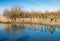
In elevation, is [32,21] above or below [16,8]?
below

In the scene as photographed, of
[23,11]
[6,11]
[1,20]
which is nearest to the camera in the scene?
[1,20]

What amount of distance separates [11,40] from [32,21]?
15.6 m

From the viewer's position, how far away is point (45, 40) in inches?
369

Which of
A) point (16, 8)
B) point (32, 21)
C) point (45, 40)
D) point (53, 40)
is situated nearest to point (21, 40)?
point (45, 40)

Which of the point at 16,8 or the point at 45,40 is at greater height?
the point at 16,8

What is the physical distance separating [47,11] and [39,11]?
7.31 feet

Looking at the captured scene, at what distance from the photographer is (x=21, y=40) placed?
30.8ft

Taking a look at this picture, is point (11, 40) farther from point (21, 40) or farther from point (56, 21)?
point (56, 21)

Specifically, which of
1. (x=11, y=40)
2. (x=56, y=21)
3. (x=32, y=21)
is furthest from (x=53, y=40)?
(x=32, y=21)

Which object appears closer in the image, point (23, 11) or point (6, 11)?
point (23, 11)

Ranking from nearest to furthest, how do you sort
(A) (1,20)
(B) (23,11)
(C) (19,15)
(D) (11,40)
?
1. (D) (11,40)
2. (A) (1,20)
3. (C) (19,15)
4. (B) (23,11)

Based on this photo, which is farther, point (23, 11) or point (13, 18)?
point (23, 11)

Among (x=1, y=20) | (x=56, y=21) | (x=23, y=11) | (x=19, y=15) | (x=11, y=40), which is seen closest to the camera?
(x=11, y=40)

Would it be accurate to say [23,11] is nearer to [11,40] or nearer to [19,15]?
[19,15]
